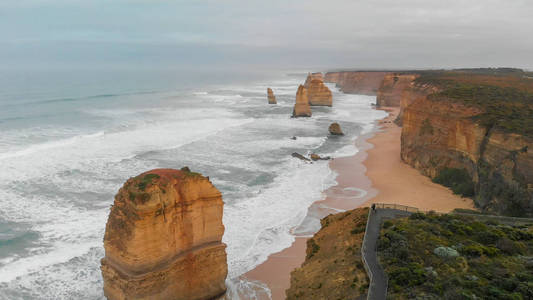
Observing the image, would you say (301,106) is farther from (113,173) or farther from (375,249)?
(375,249)

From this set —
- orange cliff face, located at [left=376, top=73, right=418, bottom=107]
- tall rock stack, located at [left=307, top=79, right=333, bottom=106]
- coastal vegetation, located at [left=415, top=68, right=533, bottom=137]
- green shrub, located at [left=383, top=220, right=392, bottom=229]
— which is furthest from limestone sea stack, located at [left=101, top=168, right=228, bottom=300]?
orange cliff face, located at [left=376, top=73, right=418, bottom=107]

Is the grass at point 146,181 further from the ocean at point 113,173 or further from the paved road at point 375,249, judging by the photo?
the paved road at point 375,249

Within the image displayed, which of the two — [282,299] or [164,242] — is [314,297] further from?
[164,242]

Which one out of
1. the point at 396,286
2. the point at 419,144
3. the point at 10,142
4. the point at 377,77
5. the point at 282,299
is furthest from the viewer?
the point at 377,77

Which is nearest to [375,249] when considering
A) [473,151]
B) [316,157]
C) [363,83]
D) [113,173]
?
[473,151]

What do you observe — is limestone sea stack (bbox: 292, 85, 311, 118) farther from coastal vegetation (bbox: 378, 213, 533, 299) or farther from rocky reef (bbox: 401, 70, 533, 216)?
coastal vegetation (bbox: 378, 213, 533, 299)

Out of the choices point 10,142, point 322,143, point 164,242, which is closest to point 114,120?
point 10,142
